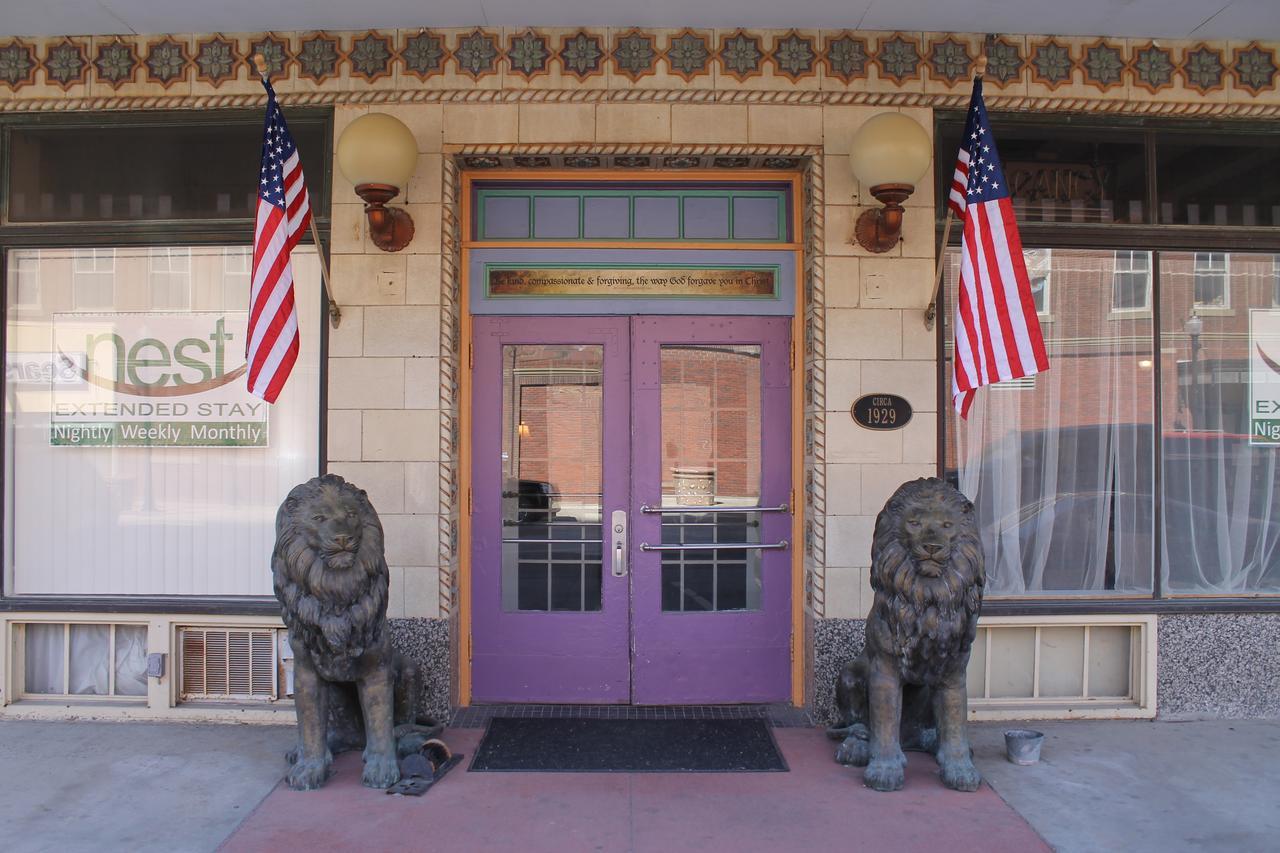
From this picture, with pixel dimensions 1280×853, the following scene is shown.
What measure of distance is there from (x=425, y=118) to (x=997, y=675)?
449 centimetres

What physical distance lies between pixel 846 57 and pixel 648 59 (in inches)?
42.9

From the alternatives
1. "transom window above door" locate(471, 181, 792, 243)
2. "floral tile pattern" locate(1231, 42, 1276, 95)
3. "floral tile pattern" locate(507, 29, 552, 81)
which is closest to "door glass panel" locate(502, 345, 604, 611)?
"transom window above door" locate(471, 181, 792, 243)

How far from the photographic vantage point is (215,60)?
494 centimetres

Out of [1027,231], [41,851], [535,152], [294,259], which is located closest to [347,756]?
[41,851]

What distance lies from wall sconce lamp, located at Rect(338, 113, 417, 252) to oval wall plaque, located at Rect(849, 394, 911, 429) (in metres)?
2.69

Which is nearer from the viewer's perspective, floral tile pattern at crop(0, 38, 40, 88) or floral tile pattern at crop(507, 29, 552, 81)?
floral tile pattern at crop(507, 29, 552, 81)

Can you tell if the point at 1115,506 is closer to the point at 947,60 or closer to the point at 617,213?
the point at 947,60

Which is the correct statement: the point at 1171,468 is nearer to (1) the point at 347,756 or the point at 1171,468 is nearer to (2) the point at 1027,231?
(2) the point at 1027,231

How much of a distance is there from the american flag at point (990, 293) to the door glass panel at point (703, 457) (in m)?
1.31

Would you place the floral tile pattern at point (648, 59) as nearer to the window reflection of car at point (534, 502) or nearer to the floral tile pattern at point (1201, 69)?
the floral tile pattern at point (1201, 69)

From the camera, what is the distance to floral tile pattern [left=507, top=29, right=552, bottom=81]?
484 cm

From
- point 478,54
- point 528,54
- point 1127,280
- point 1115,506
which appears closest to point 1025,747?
point 1115,506

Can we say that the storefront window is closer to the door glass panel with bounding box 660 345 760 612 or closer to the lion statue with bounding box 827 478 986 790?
the door glass panel with bounding box 660 345 760 612

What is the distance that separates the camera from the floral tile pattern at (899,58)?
16.0 ft
